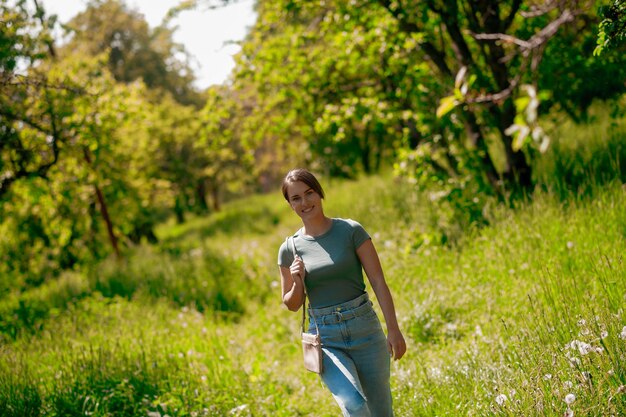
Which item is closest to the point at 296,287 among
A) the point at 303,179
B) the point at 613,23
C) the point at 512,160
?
the point at 303,179

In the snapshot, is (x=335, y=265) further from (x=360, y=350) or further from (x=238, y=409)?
(x=238, y=409)

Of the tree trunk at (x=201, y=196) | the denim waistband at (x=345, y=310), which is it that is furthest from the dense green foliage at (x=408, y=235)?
the tree trunk at (x=201, y=196)

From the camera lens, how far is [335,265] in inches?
121

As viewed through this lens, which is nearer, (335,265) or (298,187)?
(335,265)

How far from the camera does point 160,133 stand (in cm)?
2034

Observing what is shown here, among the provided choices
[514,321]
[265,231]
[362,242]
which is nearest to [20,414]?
[362,242]

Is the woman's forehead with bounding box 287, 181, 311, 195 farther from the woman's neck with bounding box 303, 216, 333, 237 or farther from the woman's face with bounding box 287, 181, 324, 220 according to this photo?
the woman's neck with bounding box 303, 216, 333, 237

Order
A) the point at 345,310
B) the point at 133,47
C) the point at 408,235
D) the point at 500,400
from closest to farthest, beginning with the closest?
the point at 500,400 < the point at 345,310 < the point at 408,235 < the point at 133,47

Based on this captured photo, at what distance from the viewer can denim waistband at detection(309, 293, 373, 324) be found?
3.06 m

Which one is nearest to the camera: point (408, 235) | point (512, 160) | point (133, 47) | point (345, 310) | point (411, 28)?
point (345, 310)

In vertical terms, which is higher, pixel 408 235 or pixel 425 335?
pixel 408 235

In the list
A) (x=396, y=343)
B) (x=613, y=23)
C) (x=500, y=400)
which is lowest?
(x=500, y=400)

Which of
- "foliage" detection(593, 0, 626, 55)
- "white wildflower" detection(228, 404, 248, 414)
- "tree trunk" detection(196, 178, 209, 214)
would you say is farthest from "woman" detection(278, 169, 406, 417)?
"tree trunk" detection(196, 178, 209, 214)

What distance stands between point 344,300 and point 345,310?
2.4 inches
